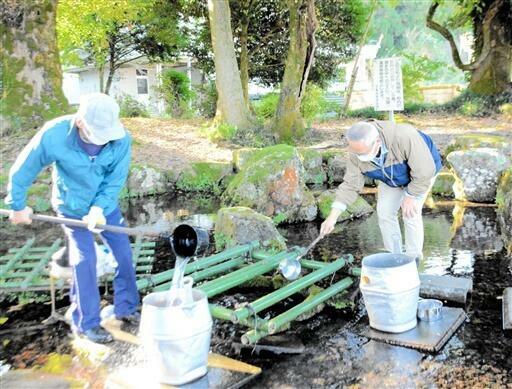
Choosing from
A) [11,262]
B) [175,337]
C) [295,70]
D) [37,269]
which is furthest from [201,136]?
[175,337]

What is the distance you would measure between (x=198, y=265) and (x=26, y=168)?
191 cm

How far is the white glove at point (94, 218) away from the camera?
3.77 metres

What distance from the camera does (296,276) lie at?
15.6ft

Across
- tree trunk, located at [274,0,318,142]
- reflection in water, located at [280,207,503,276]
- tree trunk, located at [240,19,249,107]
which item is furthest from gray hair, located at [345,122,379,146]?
tree trunk, located at [240,19,249,107]

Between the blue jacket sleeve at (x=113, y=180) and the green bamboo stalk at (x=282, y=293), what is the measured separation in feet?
4.24

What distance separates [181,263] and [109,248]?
0.89m

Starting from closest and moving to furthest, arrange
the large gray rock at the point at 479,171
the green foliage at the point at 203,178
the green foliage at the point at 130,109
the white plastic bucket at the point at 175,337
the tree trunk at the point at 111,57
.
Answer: the white plastic bucket at the point at 175,337 < the large gray rock at the point at 479,171 < the green foliage at the point at 203,178 < the green foliage at the point at 130,109 < the tree trunk at the point at 111,57

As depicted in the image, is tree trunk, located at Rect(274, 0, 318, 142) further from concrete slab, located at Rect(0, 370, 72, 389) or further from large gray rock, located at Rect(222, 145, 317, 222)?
concrete slab, located at Rect(0, 370, 72, 389)

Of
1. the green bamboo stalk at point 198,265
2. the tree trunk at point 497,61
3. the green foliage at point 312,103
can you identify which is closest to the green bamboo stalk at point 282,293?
the green bamboo stalk at point 198,265

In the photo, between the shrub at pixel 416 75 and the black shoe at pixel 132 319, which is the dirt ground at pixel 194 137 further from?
the black shoe at pixel 132 319

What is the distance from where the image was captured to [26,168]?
368 centimetres

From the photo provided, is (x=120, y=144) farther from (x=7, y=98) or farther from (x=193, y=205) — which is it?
(x=7, y=98)

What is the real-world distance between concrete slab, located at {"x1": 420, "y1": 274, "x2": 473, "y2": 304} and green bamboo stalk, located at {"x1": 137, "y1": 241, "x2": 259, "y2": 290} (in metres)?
1.71

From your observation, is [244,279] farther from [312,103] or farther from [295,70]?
[312,103]
